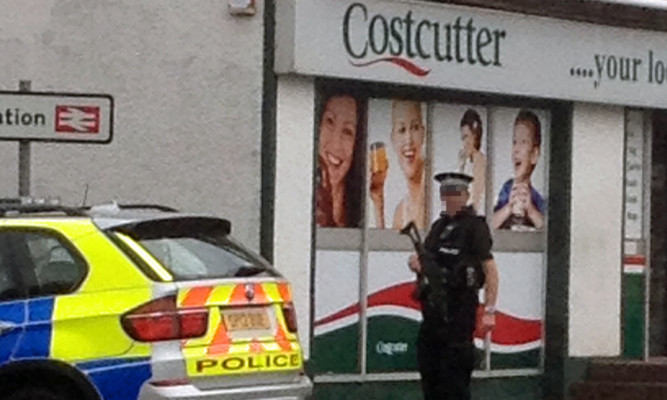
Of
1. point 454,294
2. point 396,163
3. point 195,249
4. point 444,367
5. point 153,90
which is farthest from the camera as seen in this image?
point 396,163

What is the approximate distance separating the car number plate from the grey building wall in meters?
4.06

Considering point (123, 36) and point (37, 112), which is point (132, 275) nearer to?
point (37, 112)

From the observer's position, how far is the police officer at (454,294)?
13008 mm

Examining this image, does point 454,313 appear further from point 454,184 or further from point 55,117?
point 55,117

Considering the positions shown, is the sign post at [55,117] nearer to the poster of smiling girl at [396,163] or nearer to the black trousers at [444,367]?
the black trousers at [444,367]

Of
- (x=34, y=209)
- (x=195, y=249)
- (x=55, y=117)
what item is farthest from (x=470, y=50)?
(x=34, y=209)

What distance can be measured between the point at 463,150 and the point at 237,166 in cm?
265

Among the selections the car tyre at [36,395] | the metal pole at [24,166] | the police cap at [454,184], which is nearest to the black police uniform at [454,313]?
the police cap at [454,184]

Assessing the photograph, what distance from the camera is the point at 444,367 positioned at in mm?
13039

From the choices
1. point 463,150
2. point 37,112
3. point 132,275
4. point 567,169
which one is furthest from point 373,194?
point 132,275

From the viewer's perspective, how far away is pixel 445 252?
520 inches

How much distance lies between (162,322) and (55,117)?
299cm

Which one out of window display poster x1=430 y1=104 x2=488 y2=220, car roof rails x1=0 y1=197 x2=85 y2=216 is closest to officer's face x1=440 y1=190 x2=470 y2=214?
window display poster x1=430 y1=104 x2=488 y2=220

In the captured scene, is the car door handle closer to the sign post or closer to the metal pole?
the sign post
